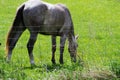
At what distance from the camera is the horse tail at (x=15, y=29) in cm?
1238

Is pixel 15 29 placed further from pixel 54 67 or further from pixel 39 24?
pixel 54 67

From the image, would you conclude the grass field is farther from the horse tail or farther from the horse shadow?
the horse tail

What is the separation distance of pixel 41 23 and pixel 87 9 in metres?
15.4

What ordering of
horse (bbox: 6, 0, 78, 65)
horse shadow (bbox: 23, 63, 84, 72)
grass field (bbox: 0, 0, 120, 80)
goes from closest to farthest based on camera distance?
grass field (bbox: 0, 0, 120, 80)
horse shadow (bbox: 23, 63, 84, 72)
horse (bbox: 6, 0, 78, 65)

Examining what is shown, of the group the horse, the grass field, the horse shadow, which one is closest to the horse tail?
the horse

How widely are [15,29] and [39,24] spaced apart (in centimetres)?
75

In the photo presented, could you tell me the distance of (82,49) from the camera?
46.7ft

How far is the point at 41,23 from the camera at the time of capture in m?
12.5

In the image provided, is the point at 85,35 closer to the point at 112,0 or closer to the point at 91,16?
the point at 91,16

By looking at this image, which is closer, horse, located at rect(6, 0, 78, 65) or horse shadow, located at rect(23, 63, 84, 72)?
horse shadow, located at rect(23, 63, 84, 72)

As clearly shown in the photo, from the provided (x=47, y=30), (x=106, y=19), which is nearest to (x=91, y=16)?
(x=106, y=19)

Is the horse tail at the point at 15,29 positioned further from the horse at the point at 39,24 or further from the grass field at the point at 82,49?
the grass field at the point at 82,49

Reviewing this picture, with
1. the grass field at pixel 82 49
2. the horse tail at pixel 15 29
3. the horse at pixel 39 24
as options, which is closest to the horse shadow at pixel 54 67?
the grass field at pixel 82 49

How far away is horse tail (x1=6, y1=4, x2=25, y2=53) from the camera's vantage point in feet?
40.6
